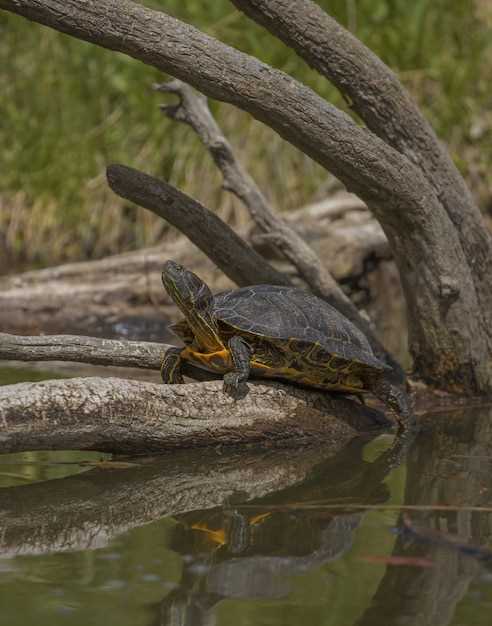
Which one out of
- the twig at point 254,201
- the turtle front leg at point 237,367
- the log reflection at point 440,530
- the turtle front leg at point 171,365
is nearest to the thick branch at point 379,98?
the twig at point 254,201

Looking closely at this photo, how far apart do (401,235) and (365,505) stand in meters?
1.84

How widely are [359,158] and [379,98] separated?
36 centimetres

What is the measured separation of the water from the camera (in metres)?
2.38

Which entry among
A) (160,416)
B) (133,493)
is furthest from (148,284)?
(133,493)

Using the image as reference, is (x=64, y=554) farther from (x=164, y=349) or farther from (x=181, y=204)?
(x=181, y=204)

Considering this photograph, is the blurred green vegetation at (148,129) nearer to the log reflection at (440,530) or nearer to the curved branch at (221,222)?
the curved branch at (221,222)

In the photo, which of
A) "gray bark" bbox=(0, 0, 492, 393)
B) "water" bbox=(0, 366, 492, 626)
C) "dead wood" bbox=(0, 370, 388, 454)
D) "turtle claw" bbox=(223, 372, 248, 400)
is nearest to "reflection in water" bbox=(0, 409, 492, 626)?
"water" bbox=(0, 366, 492, 626)

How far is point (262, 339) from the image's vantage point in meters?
4.03

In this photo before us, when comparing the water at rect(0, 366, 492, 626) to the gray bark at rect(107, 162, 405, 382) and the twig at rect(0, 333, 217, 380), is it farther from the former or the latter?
the gray bark at rect(107, 162, 405, 382)

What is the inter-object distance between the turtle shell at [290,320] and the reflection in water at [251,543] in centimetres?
45

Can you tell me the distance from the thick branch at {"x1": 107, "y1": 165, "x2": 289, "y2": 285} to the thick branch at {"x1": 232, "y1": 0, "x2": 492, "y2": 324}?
0.84m

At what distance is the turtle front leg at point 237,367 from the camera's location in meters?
3.95

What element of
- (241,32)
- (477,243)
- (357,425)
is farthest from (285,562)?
(241,32)

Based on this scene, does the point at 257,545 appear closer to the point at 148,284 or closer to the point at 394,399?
the point at 394,399
